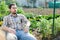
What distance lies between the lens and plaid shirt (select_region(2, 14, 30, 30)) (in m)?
5.09

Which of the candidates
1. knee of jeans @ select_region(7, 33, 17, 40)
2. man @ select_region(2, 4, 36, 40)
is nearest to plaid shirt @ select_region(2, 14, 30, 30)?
man @ select_region(2, 4, 36, 40)

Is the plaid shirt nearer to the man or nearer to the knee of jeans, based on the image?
the man

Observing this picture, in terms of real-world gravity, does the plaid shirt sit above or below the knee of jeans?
above

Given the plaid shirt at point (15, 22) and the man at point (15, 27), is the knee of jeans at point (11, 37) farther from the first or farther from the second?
the plaid shirt at point (15, 22)

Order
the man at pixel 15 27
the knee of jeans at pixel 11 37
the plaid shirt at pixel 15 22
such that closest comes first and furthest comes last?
1. the knee of jeans at pixel 11 37
2. the man at pixel 15 27
3. the plaid shirt at pixel 15 22

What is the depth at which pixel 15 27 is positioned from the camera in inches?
200

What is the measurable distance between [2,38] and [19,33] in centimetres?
71

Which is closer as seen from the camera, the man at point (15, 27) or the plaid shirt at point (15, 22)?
the man at point (15, 27)

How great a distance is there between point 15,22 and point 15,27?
131mm

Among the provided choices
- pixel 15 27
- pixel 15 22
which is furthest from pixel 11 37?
pixel 15 22

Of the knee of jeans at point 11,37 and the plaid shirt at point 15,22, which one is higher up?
the plaid shirt at point 15,22

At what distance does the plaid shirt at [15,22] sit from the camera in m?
5.09

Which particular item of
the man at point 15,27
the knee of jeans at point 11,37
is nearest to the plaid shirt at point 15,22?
the man at point 15,27

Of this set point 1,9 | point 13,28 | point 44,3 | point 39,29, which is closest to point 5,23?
point 13,28
